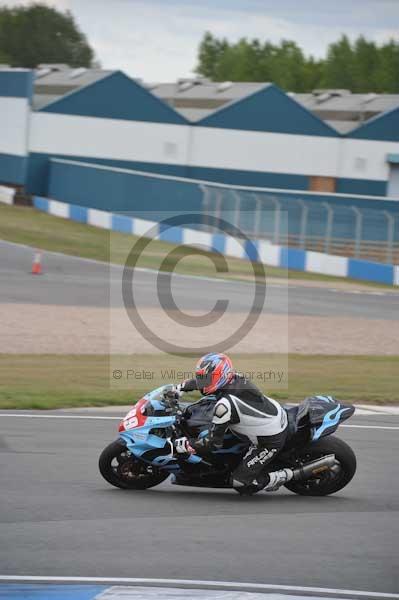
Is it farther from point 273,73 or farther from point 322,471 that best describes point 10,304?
point 273,73

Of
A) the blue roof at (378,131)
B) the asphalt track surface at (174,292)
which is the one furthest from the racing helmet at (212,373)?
the blue roof at (378,131)

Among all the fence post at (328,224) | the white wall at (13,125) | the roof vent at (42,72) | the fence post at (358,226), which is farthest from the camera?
the roof vent at (42,72)

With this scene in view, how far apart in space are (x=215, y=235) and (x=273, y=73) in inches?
4257

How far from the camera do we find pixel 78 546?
7.64 metres

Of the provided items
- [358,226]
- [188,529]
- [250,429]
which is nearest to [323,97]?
[358,226]

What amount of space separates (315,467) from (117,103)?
46996 millimetres

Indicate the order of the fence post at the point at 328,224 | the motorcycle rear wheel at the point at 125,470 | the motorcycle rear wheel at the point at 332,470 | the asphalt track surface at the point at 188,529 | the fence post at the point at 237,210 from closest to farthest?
1. the asphalt track surface at the point at 188,529
2. the motorcycle rear wheel at the point at 125,470
3. the motorcycle rear wheel at the point at 332,470
4. the fence post at the point at 328,224
5. the fence post at the point at 237,210

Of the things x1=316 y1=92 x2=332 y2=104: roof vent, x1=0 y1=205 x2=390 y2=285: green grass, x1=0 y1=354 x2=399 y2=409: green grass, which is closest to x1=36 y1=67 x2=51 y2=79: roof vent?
x1=316 y1=92 x2=332 y2=104: roof vent

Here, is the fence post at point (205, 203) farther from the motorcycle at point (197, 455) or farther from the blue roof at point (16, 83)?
the motorcycle at point (197, 455)

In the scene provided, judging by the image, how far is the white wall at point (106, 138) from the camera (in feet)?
175

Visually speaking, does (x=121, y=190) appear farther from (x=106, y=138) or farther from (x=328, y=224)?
(x=328, y=224)

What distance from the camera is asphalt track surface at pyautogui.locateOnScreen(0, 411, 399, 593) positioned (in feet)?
23.7

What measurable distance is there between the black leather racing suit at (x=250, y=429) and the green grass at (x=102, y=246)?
24.9 meters

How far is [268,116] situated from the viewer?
186 feet
